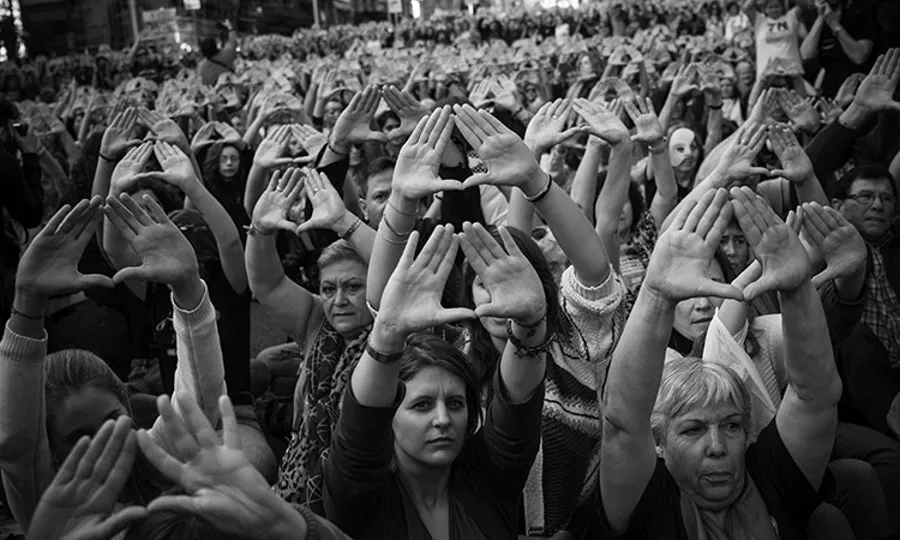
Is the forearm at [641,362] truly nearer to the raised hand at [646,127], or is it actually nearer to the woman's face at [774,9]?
the raised hand at [646,127]

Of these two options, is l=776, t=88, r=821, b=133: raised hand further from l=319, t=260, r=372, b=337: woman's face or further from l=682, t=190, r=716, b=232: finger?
l=682, t=190, r=716, b=232: finger

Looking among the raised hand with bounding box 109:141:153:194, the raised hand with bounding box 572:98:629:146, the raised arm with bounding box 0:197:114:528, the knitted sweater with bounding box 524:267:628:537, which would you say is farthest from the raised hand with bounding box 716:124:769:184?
the raised arm with bounding box 0:197:114:528

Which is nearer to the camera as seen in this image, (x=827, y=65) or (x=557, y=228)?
(x=557, y=228)

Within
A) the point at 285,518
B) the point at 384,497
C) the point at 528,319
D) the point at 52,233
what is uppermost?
the point at 52,233

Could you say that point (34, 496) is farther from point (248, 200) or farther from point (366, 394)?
point (248, 200)

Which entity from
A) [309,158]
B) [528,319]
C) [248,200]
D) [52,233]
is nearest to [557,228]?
[528,319]

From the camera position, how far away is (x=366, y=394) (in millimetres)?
2189

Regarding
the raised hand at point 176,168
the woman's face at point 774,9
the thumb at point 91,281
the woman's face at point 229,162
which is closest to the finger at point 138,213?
the thumb at point 91,281

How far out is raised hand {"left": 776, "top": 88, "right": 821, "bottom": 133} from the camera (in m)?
5.42

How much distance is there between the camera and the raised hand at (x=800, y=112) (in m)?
5.42

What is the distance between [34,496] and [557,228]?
1455 mm

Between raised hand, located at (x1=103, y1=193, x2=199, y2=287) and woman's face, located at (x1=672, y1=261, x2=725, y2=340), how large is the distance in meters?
1.67

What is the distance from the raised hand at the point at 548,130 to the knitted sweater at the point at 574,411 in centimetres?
71

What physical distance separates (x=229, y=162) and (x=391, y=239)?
337 cm
